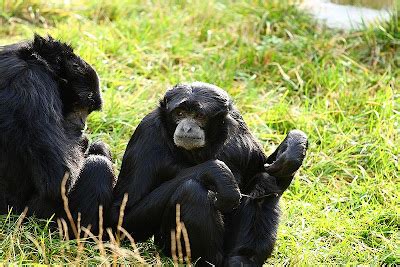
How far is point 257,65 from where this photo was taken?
1111 centimetres

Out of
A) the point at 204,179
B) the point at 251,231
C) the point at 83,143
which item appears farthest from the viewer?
the point at 83,143

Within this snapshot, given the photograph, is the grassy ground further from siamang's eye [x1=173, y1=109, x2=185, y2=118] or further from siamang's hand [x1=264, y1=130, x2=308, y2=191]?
siamang's eye [x1=173, y1=109, x2=185, y2=118]

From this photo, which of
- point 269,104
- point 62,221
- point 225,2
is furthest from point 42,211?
point 225,2

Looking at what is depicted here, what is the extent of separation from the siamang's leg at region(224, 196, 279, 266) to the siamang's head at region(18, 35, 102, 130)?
1.59 meters

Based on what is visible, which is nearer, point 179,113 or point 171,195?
point 171,195

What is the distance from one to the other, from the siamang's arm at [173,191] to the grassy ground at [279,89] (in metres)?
0.31

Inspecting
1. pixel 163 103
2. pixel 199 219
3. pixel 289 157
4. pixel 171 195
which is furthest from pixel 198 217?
pixel 163 103

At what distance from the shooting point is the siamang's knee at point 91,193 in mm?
7324

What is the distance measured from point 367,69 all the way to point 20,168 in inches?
211

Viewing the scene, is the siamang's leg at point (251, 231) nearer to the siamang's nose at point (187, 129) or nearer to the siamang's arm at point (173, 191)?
the siamang's arm at point (173, 191)

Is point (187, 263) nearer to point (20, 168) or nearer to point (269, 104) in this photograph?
point (20, 168)

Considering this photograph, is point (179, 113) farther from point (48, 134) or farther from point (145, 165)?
point (48, 134)

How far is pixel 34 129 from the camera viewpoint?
6965 millimetres

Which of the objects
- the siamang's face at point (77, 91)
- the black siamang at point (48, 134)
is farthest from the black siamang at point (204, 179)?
the siamang's face at point (77, 91)
